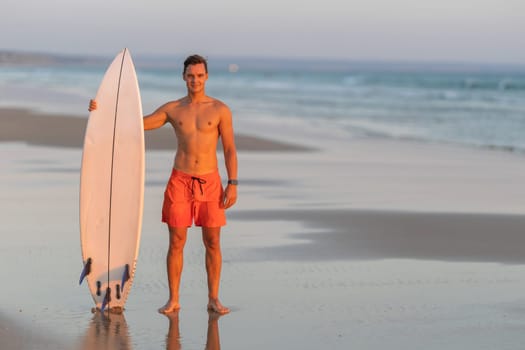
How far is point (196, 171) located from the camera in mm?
5988

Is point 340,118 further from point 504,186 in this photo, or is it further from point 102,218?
point 102,218

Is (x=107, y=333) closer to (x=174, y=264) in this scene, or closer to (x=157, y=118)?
(x=174, y=264)

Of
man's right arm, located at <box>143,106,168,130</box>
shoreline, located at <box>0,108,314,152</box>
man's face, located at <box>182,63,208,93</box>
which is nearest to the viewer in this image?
man's face, located at <box>182,63,208,93</box>

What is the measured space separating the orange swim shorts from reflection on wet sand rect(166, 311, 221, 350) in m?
0.49

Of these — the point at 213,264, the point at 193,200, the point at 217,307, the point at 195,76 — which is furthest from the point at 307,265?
the point at 195,76

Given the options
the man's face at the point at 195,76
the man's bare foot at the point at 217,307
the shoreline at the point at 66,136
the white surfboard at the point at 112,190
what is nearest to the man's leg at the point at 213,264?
the man's bare foot at the point at 217,307

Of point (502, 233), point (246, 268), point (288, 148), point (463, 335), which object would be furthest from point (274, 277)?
point (288, 148)

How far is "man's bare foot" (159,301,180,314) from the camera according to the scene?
19.5ft

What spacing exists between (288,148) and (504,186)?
529cm

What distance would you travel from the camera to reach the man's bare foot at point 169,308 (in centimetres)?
595

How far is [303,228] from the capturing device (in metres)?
9.00

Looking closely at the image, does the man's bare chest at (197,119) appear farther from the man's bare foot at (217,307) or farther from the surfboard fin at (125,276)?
the man's bare foot at (217,307)

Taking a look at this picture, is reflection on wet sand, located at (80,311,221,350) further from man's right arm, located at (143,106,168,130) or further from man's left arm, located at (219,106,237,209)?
man's right arm, located at (143,106,168,130)

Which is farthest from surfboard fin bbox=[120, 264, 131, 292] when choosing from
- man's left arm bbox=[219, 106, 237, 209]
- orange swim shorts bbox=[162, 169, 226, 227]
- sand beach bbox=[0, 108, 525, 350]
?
man's left arm bbox=[219, 106, 237, 209]
